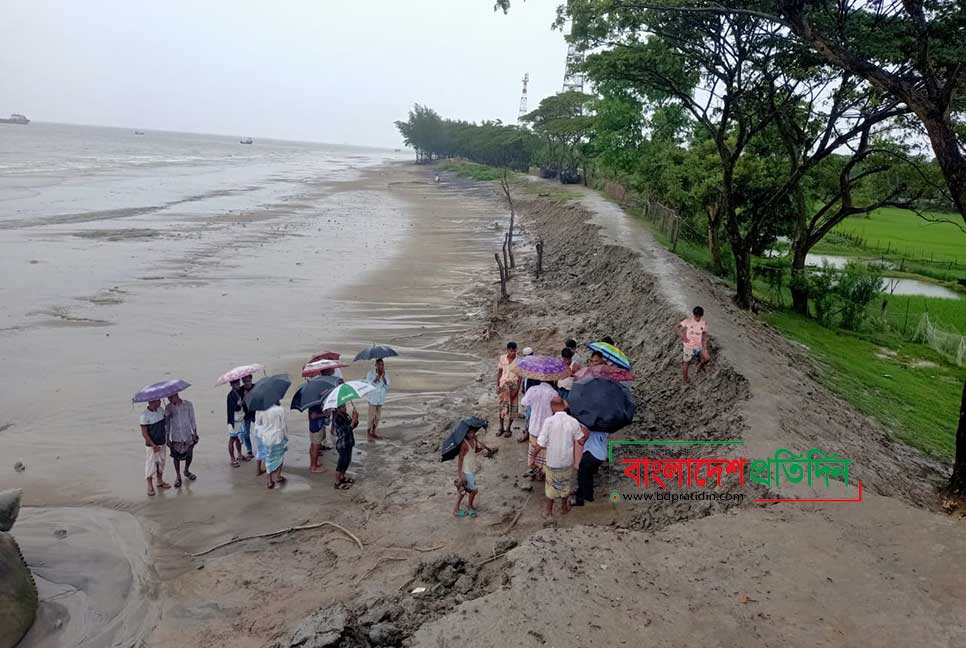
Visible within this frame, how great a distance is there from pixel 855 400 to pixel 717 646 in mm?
8689

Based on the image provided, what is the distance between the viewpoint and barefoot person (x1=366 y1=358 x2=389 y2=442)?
9.50 metres

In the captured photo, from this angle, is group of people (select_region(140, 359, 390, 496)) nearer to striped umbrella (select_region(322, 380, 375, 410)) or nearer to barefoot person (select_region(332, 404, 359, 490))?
barefoot person (select_region(332, 404, 359, 490))

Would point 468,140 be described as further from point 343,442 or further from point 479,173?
point 343,442

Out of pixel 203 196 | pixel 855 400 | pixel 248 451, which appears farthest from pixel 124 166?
pixel 855 400

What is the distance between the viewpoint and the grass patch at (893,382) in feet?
34.7

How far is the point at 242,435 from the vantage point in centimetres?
909

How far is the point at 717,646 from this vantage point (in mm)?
4449

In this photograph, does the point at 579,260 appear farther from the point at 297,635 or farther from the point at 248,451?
the point at 297,635

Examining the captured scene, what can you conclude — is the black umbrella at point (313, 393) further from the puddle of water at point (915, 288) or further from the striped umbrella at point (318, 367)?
the puddle of water at point (915, 288)

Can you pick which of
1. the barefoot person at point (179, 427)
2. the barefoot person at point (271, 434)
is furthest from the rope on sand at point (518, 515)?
the barefoot person at point (179, 427)

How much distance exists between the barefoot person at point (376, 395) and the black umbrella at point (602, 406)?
3.45 meters

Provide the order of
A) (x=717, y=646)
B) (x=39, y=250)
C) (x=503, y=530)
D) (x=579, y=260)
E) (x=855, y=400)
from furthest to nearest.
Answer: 1. (x=39, y=250)
2. (x=579, y=260)
3. (x=855, y=400)
4. (x=503, y=530)
5. (x=717, y=646)

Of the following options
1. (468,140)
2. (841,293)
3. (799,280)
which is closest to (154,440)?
(799,280)

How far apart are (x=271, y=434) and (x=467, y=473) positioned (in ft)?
9.23
